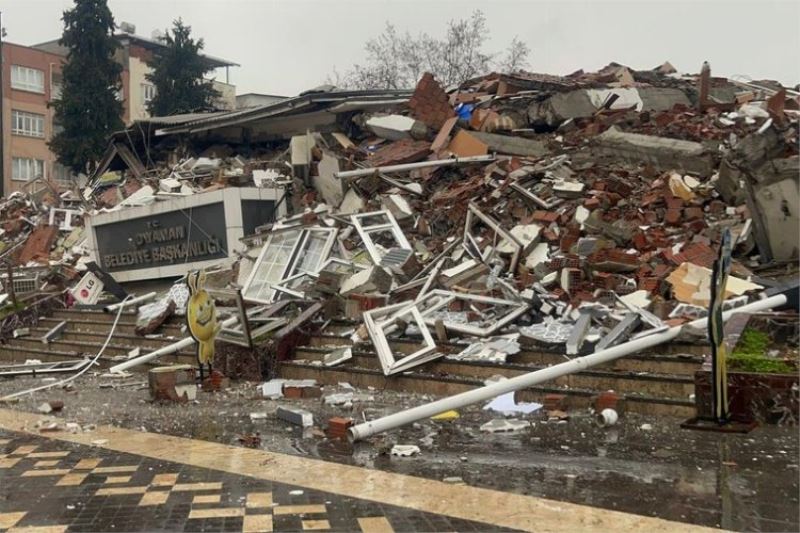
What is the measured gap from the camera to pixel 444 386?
28.4ft

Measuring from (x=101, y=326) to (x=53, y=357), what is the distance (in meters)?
1.11

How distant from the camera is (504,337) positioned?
9414 millimetres

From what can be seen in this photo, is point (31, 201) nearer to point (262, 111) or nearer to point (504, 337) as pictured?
point (262, 111)

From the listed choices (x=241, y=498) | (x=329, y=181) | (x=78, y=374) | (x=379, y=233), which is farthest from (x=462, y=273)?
(x=241, y=498)

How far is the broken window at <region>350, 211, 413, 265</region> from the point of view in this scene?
511 inches

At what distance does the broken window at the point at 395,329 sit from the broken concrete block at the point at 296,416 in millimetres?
1696

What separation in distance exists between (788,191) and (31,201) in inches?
910

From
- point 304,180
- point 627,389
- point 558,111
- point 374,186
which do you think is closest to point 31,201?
point 304,180

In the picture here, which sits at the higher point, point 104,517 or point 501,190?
point 501,190

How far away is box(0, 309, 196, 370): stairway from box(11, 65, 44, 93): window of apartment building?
126 ft

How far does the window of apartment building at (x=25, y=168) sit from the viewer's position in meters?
47.2

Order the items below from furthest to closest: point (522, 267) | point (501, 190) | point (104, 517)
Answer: point (501, 190), point (522, 267), point (104, 517)

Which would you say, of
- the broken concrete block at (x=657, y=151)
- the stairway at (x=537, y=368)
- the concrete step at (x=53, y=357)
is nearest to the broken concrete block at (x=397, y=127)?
the broken concrete block at (x=657, y=151)

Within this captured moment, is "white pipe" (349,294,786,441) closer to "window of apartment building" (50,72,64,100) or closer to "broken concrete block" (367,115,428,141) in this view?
"broken concrete block" (367,115,428,141)
